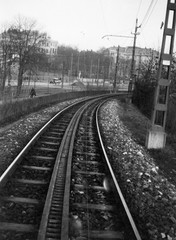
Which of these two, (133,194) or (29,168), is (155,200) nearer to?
(133,194)

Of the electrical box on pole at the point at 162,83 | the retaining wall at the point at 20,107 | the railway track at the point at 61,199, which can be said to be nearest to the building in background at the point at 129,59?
the retaining wall at the point at 20,107

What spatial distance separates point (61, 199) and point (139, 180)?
2.69 m

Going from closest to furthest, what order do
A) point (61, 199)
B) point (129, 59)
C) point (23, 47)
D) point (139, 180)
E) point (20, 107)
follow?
point (61, 199)
point (139, 180)
point (20, 107)
point (23, 47)
point (129, 59)

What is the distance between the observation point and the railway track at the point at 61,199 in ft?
14.8

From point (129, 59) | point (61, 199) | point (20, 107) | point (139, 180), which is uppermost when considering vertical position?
point (129, 59)

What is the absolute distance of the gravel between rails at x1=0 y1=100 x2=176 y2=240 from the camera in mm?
5191

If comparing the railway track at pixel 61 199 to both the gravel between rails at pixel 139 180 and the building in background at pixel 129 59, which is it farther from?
the building in background at pixel 129 59

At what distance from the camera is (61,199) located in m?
5.50

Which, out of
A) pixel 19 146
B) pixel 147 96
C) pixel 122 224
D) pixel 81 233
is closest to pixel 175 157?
pixel 19 146

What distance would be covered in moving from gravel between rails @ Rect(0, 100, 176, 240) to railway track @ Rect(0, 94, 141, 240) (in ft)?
1.31

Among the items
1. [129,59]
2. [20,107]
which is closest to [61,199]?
[20,107]

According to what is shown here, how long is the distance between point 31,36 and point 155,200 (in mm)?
41726

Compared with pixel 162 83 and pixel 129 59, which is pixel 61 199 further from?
pixel 129 59

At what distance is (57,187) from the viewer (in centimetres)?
607
